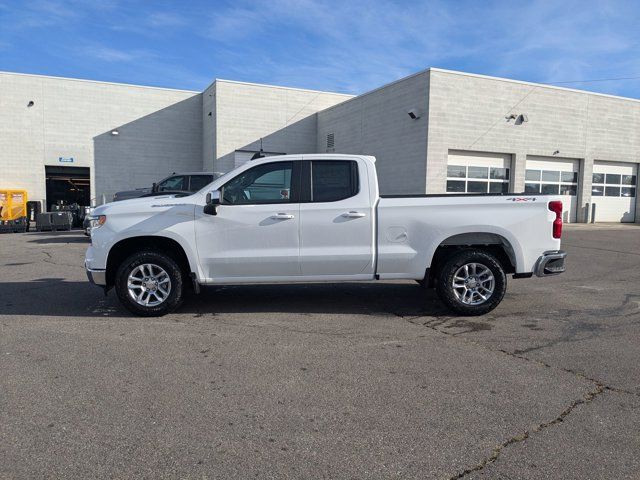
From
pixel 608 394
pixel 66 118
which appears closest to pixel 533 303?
pixel 608 394

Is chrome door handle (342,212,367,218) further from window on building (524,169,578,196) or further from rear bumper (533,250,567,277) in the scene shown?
window on building (524,169,578,196)

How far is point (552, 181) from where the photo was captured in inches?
1005

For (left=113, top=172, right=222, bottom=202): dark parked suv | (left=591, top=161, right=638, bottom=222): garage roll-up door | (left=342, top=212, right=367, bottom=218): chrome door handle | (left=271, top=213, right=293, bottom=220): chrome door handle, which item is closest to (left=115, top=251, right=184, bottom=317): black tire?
(left=271, top=213, right=293, bottom=220): chrome door handle

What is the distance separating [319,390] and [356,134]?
23875 mm

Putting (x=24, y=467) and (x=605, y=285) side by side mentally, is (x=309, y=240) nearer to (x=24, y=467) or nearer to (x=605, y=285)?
(x=24, y=467)

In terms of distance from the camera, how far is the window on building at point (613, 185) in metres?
26.7

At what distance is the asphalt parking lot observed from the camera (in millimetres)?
2998

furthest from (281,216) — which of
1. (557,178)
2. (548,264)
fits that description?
(557,178)

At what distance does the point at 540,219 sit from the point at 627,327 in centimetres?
160

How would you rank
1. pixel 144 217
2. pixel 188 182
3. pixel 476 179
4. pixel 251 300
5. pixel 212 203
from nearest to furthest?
pixel 212 203 < pixel 144 217 < pixel 251 300 < pixel 188 182 < pixel 476 179

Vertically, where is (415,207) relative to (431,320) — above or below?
above

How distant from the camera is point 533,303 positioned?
287 inches

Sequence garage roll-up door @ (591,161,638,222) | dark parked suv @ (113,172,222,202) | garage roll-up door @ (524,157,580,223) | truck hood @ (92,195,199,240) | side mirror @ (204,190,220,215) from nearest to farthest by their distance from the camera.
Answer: side mirror @ (204,190,220,215), truck hood @ (92,195,199,240), dark parked suv @ (113,172,222,202), garage roll-up door @ (524,157,580,223), garage roll-up door @ (591,161,638,222)

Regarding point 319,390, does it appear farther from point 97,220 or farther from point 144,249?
point 97,220
